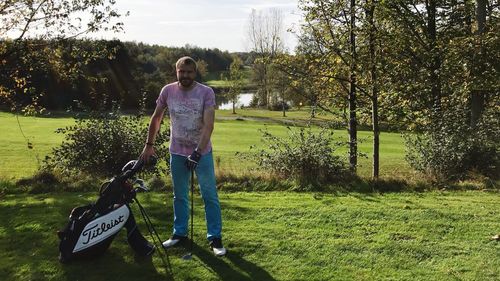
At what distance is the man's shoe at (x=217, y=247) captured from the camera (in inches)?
190

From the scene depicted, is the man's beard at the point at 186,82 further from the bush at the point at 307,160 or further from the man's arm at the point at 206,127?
the bush at the point at 307,160

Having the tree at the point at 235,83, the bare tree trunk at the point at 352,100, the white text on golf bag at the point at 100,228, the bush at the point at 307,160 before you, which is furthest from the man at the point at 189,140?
the tree at the point at 235,83

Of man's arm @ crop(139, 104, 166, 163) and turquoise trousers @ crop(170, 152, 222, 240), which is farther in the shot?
man's arm @ crop(139, 104, 166, 163)

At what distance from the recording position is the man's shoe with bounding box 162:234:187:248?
5.04 metres

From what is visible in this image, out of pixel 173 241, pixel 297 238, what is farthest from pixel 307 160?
pixel 173 241

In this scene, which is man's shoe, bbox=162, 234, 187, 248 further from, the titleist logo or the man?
the titleist logo

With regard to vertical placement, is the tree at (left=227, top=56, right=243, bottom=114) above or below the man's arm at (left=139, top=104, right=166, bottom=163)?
above

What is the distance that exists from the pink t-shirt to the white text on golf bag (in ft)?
3.01

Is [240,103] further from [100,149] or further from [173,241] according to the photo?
[173,241]

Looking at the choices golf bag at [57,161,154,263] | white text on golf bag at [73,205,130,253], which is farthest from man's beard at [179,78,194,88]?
white text on golf bag at [73,205,130,253]

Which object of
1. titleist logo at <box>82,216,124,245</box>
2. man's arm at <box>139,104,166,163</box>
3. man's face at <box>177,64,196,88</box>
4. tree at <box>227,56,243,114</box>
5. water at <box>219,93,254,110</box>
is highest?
tree at <box>227,56,243,114</box>

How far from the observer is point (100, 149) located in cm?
1002

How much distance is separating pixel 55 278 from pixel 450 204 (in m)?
5.30

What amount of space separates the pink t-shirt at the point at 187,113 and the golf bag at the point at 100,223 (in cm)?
53
